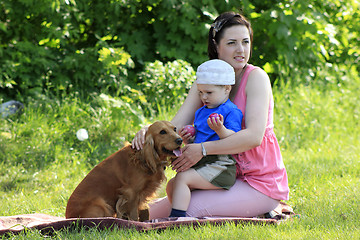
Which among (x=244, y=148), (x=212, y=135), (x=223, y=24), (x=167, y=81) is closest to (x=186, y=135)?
(x=212, y=135)

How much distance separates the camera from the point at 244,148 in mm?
3301

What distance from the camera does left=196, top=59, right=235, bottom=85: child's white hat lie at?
327 centimetres

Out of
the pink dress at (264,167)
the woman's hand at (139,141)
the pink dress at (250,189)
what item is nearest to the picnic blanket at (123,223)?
the pink dress at (250,189)

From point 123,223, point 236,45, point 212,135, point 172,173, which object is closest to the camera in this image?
point 123,223

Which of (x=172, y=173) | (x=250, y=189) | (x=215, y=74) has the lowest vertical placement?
(x=172, y=173)

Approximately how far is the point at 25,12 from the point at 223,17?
366 cm

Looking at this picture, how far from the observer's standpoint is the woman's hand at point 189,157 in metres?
3.25

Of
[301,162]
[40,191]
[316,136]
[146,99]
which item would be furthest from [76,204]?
[316,136]

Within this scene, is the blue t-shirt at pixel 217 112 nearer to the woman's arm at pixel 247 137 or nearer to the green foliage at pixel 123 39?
the woman's arm at pixel 247 137

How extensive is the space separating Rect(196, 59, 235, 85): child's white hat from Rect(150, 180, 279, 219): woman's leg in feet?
2.50

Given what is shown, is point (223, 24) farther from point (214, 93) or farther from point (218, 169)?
point (218, 169)

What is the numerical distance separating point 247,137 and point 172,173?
174 cm

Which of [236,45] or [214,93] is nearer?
[214,93]

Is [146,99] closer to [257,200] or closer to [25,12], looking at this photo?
[25,12]
